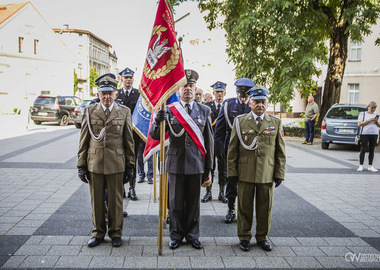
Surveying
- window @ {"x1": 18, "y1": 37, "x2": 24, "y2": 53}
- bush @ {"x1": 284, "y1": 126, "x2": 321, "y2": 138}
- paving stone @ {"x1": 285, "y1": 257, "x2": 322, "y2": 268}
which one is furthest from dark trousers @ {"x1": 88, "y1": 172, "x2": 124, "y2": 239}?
window @ {"x1": 18, "y1": 37, "x2": 24, "y2": 53}

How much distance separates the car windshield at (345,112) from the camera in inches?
560

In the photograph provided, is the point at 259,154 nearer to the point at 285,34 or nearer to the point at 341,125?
the point at 341,125

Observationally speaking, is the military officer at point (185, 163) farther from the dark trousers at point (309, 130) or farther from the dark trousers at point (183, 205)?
the dark trousers at point (309, 130)

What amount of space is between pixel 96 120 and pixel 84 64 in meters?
79.6

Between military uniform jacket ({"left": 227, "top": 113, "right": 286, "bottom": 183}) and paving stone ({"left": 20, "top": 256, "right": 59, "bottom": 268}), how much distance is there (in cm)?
231

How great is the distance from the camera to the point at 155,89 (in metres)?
4.46

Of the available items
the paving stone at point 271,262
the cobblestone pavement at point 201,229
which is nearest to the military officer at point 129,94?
the cobblestone pavement at point 201,229

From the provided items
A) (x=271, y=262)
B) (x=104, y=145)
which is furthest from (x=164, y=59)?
(x=271, y=262)

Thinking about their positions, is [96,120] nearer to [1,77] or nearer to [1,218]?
[1,218]

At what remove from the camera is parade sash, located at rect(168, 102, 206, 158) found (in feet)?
14.2

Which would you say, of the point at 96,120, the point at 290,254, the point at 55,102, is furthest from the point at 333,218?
the point at 55,102

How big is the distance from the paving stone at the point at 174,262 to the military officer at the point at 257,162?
2.62 feet

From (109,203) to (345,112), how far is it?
12.6 meters

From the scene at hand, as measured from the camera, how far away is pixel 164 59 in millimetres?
4367
